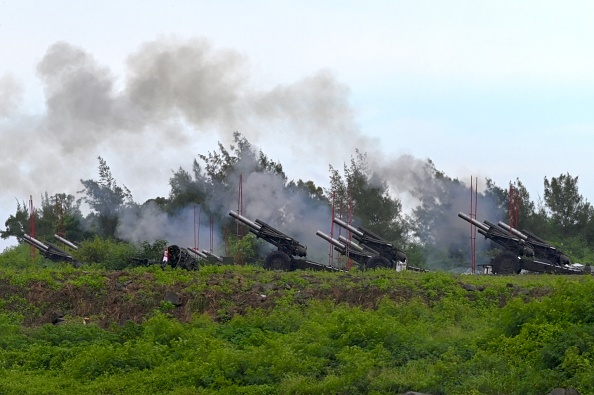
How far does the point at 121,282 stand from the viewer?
31.2m

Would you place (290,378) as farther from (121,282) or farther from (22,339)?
(121,282)

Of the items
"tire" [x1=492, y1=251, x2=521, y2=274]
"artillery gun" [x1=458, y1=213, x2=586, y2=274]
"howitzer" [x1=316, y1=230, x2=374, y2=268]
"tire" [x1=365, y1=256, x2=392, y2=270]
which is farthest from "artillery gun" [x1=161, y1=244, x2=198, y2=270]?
"artillery gun" [x1=458, y1=213, x2=586, y2=274]

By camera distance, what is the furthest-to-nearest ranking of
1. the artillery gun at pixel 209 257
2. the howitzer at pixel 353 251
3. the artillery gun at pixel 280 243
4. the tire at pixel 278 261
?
the artillery gun at pixel 209 257 → the howitzer at pixel 353 251 → the artillery gun at pixel 280 243 → the tire at pixel 278 261

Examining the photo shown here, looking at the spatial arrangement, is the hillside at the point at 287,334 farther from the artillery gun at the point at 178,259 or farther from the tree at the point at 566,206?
the tree at the point at 566,206

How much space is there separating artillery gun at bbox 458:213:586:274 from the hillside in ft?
33.3

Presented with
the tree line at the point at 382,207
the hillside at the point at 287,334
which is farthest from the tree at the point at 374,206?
the hillside at the point at 287,334

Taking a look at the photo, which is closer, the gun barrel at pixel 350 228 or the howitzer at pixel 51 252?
the gun barrel at pixel 350 228

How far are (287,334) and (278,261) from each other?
63.4ft

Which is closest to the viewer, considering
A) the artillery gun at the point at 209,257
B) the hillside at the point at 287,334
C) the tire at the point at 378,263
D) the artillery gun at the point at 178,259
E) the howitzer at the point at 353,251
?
the hillside at the point at 287,334

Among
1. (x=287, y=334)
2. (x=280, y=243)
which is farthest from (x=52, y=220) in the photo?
(x=287, y=334)

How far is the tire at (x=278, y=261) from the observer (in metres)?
42.9

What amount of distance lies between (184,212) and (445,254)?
15077 mm

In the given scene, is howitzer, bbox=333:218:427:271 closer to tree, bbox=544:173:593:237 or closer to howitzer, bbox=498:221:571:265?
howitzer, bbox=498:221:571:265

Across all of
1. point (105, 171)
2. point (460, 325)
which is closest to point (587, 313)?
point (460, 325)
